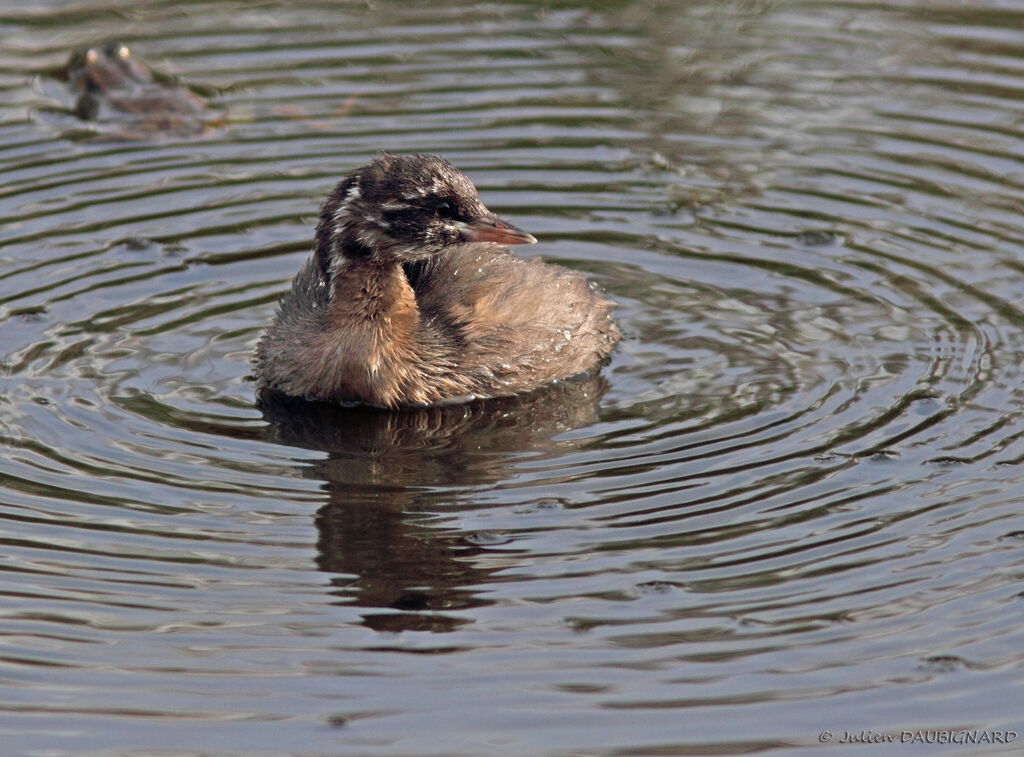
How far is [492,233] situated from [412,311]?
71 cm

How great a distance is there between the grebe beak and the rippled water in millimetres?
1004

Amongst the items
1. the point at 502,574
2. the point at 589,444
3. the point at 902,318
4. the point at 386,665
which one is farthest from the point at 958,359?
the point at 386,665

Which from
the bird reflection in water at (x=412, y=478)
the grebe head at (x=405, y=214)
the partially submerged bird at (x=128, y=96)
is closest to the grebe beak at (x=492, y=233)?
the grebe head at (x=405, y=214)

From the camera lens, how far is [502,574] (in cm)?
771

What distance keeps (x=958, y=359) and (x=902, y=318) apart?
73 centimetres

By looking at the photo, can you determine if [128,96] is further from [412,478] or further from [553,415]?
[412,478]

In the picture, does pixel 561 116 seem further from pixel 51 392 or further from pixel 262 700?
pixel 262 700

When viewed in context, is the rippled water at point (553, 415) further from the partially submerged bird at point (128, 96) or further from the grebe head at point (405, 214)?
the grebe head at point (405, 214)

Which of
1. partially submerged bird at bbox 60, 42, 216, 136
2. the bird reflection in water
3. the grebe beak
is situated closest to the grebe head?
the grebe beak

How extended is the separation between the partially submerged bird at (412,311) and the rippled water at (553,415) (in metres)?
0.27

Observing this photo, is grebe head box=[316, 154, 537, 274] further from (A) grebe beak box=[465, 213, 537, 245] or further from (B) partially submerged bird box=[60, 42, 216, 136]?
(B) partially submerged bird box=[60, 42, 216, 136]

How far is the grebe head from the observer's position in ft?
32.1

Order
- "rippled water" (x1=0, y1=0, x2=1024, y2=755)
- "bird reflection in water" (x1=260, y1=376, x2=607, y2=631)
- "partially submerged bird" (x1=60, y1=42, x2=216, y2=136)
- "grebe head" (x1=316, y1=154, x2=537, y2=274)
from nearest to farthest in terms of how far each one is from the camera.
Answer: "rippled water" (x1=0, y1=0, x2=1024, y2=755), "bird reflection in water" (x1=260, y1=376, x2=607, y2=631), "grebe head" (x1=316, y1=154, x2=537, y2=274), "partially submerged bird" (x1=60, y1=42, x2=216, y2=136)

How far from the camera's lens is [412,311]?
1016cm
